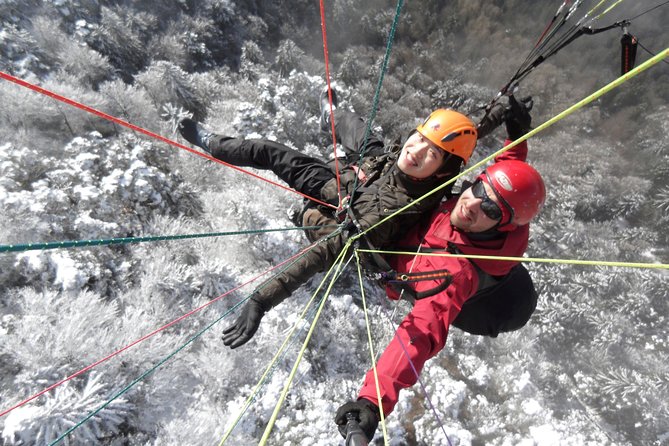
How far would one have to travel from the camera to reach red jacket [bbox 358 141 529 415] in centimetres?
212

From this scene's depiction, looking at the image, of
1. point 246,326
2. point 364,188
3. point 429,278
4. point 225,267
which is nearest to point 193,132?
point 225,267

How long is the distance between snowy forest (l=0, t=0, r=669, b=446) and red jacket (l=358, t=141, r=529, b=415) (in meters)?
0.96

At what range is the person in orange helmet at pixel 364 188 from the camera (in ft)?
8.77

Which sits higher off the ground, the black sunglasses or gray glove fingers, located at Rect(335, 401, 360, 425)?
the black sunglasses

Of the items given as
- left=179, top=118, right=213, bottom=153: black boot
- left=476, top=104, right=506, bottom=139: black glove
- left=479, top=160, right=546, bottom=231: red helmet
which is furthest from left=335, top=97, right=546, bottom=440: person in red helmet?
left=179, top=118, right=213, bottom=153: black boot

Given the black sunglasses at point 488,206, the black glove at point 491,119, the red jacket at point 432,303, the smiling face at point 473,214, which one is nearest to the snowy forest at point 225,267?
the red jacket at point 432,303

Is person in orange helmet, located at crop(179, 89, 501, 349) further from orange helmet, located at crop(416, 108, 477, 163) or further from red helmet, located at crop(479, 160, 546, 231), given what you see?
red helmet, located at crop(479, 160, 546, 231)

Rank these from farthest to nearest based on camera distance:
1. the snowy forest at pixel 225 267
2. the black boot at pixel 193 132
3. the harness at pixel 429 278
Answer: the black boot at pixel 193 132 < the snowy forest at pixel 225 267 < the harness at pixel 429 278

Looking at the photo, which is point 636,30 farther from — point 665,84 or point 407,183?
point 407,183

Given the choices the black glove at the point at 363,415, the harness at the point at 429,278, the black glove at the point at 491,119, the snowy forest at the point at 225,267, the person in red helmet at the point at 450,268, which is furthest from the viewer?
the black glove at the point at 491,119

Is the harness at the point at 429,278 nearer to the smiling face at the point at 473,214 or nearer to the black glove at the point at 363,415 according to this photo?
the smiling face at the point at 473,214

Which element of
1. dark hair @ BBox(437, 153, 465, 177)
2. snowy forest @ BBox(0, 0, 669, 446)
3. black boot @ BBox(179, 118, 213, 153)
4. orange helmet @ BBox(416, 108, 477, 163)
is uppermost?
orange helmet @ BBox(416, 108, 477, 163)

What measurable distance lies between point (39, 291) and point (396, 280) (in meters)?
3.41

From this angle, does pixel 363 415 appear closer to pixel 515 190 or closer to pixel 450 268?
pixel 450 268
